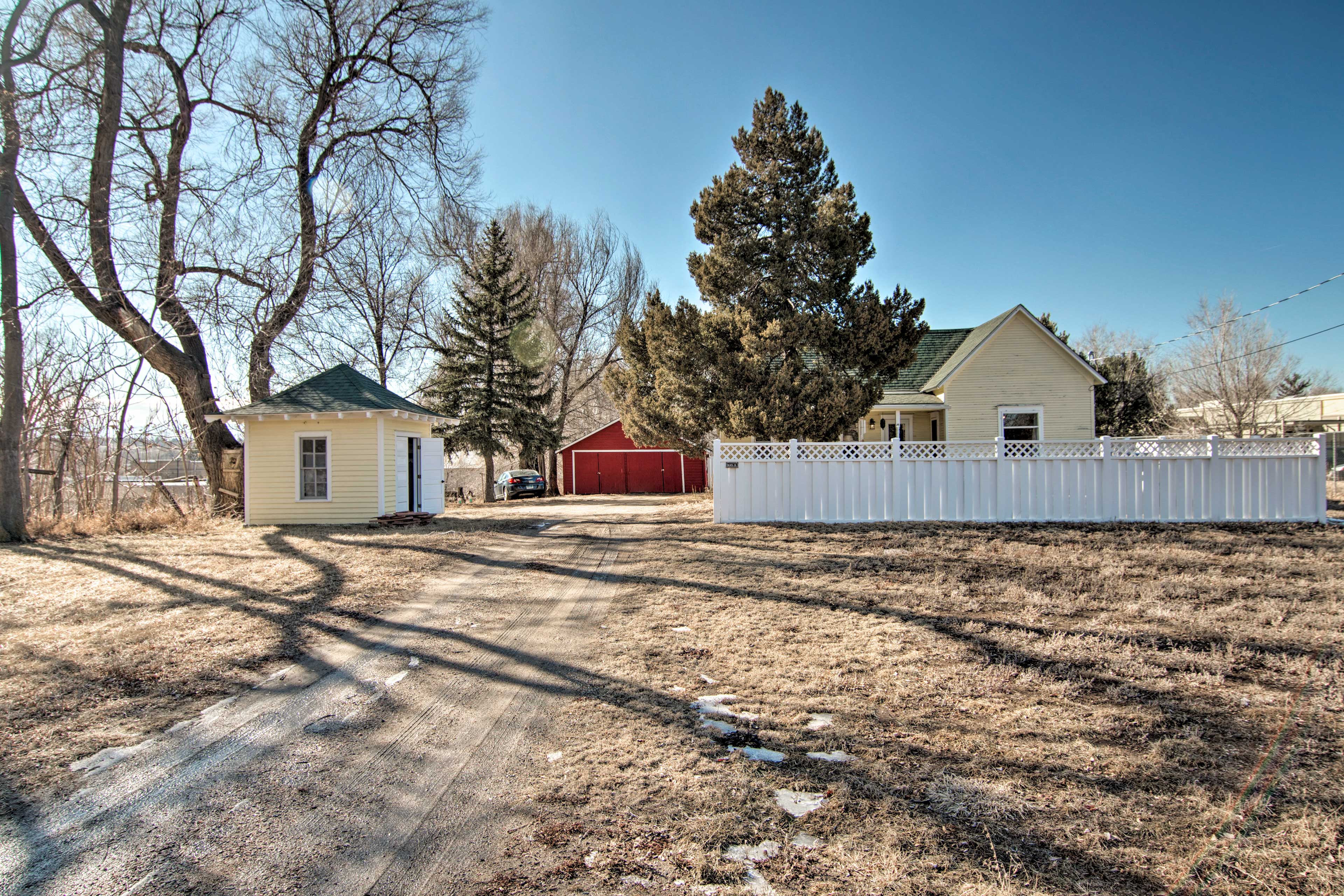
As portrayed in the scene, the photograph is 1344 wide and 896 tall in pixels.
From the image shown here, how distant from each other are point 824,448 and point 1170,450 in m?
6.16

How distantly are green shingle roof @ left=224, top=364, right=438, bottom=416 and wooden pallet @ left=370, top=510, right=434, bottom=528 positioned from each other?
224cm

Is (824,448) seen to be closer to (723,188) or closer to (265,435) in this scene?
(723,188)

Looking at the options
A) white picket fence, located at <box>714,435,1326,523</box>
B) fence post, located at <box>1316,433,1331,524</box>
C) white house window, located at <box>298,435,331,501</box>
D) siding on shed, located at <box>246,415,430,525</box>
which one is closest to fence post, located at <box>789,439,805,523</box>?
white picket fence, located at <box>714,435,1326,523</box>

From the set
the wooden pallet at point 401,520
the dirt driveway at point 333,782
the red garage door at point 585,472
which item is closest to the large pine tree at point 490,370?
the red garage door at point 585,472

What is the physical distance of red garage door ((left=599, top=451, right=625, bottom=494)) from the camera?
2867 cm

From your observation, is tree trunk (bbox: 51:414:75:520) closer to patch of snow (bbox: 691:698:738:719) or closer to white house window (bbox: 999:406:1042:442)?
patch of snow (bbox: 691:698:738:719)

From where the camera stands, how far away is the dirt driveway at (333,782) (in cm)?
236

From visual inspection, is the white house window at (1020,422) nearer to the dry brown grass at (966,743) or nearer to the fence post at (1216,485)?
the fence post at (1216,485)

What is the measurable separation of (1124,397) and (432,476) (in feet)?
72.8

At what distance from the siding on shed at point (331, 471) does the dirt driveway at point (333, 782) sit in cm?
926

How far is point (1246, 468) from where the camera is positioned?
11641 mm

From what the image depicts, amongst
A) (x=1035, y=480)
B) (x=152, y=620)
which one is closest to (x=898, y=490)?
(x=1035, y=480)

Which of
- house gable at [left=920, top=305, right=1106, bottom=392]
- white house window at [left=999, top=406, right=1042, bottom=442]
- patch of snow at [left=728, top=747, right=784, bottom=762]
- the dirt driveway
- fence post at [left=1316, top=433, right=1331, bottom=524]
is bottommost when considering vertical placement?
the dirt driveway

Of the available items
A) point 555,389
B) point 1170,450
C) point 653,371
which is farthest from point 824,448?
point 555,389
